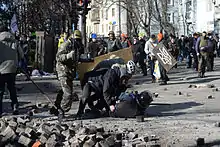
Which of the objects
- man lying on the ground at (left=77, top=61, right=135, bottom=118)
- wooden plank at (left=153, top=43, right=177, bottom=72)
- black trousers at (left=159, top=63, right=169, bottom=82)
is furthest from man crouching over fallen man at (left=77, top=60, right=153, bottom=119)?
black trousers at (left=159, top=63, right=169, bottom=82)

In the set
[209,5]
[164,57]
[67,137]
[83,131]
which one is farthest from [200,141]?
[209,5]

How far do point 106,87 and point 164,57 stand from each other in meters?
6.92

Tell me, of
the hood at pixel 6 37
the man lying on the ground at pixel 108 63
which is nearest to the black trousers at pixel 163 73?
the man lying on the ground at pixel 108 63

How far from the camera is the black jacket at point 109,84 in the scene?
1031 cm

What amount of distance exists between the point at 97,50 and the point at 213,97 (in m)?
11.2

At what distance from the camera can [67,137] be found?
8.15 m

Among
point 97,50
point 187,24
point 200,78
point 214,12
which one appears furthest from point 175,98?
point 187,24

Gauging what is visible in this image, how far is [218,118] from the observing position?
1052 cm

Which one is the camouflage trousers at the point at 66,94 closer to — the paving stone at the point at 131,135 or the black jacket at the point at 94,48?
the paving stone at the point at 131,135

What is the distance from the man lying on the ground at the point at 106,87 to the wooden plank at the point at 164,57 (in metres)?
6.08

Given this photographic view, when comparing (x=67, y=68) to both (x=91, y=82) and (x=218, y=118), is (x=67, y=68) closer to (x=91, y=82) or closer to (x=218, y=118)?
(x=91, y=82)

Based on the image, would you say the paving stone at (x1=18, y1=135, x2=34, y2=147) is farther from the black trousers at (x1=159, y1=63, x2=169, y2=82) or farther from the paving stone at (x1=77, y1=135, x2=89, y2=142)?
the black trousers at (x1=159, y1=63, x2=169, y2=82)

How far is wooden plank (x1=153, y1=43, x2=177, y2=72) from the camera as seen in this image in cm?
1686

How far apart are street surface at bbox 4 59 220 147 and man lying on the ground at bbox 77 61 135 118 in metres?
0.46
